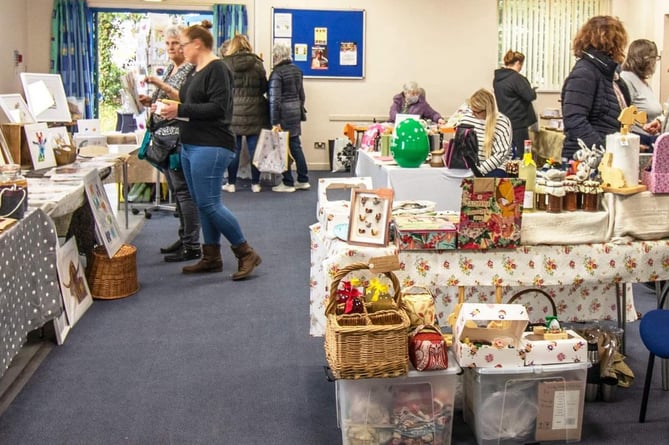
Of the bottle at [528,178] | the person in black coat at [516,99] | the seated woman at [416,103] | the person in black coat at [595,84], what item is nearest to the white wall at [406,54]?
the seated woman at [416,103]

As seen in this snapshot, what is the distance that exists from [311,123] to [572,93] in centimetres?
660

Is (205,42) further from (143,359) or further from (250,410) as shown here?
(250,410)

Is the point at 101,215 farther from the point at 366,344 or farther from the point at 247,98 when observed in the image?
the point at 247,98

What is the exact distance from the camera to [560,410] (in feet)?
8.82

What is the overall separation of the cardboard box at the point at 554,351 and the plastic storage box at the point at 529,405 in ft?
0.06

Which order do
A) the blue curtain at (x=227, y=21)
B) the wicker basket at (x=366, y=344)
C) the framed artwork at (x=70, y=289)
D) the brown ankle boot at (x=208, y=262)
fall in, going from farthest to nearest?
the blue curtain at (x=227, y=21)
the brown ankle boot at (x=208, y=262)
the framed artwork at (x=70, y=289)
the wicker basket at (x=366, y=344)

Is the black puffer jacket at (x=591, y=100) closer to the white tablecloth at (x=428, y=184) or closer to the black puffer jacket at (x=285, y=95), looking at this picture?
the white tablecloth at (x=428, y=184)

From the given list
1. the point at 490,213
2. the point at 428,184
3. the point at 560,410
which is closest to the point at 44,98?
the point at 428,184

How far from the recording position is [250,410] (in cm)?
300

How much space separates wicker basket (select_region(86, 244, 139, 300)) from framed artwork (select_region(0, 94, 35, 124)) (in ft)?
3.39

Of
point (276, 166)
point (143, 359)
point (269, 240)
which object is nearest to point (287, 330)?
point (143, 359)

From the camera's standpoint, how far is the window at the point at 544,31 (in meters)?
10.0

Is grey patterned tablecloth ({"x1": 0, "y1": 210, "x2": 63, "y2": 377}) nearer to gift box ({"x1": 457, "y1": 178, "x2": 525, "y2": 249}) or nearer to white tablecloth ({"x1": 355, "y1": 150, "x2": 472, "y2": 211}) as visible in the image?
gift box ({"x1": 457, "y1": 178, "x2": 525, "y2": 249})

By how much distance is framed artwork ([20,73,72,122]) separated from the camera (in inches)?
219
